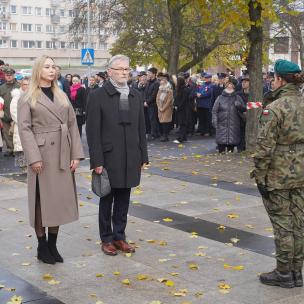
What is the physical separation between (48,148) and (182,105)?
1180 cm

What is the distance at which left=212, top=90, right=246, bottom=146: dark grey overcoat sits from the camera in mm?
14180

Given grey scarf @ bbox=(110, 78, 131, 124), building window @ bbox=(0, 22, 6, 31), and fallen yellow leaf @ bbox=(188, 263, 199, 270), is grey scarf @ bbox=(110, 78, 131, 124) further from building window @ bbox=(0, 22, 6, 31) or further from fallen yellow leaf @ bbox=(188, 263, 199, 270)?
building window @ bbox=(0, 22, 6, 31)

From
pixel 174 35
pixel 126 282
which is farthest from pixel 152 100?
pixel 126 282

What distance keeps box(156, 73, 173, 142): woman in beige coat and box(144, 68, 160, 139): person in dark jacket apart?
1.58ft

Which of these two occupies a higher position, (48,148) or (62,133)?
(62,133)

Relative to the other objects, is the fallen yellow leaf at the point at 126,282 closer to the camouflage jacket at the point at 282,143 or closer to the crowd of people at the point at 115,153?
the crowd of people at the point at 115,153

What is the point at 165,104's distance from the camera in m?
Result: 17.9

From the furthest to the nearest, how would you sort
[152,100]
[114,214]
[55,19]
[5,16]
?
[55,19], [5,16], [152,100], [114,214]

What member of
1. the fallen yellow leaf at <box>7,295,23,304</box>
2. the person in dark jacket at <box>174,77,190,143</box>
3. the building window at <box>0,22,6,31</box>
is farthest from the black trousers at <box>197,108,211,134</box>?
the building window at <box>0,22,6,31</box>

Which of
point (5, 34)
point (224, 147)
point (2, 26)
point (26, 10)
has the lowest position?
point (224, 147)

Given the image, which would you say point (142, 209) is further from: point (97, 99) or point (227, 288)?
point (227, 288)

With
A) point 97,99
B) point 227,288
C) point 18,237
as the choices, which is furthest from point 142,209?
point 227,288

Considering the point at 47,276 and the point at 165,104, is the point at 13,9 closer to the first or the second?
the point at 165,104

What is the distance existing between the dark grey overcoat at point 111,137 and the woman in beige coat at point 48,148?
0.18m
